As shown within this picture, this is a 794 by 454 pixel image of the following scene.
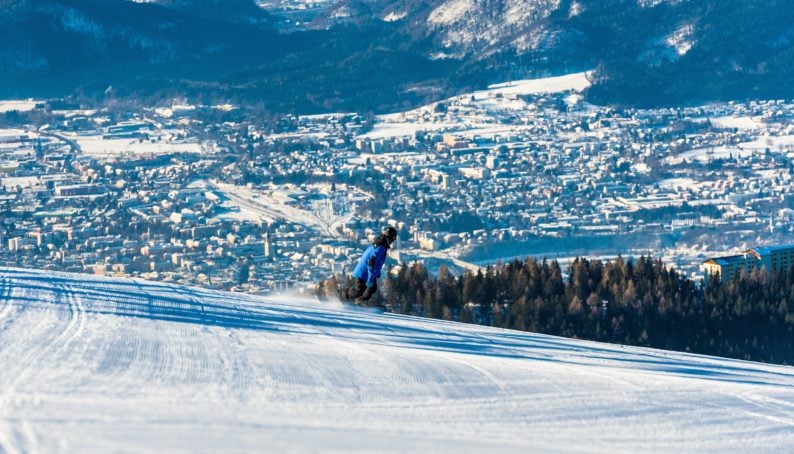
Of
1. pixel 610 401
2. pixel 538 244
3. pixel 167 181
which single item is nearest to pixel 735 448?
pixel 610 401

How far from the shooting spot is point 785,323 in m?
20.4

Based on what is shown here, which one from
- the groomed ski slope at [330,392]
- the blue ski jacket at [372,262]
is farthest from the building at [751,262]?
the groomed ski slope at [330,392]

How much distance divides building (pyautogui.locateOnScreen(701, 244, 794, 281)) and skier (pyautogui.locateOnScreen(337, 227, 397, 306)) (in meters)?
13.4

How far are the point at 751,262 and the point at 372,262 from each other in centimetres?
1623

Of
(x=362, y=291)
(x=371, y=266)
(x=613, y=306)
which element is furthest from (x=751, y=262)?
(x=371, y=266)

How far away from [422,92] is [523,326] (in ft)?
153

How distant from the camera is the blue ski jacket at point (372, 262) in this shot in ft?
38.0

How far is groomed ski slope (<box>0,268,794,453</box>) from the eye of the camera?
7.20 metres

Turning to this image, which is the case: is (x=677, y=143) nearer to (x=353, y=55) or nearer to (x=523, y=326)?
(x=353, y=55)

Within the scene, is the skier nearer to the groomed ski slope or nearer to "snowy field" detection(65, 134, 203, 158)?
the groomed ski slope

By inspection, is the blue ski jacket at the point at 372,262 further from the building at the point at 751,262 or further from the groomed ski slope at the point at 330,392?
the building at the point at 751,262

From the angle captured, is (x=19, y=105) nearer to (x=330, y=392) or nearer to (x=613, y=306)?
(x=613, y=306)

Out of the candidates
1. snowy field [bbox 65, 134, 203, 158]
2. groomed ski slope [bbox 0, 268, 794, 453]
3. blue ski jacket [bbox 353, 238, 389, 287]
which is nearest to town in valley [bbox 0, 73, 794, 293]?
snowy field [bbox 65, 134, 203, 158]

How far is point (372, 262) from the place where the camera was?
1188 centimetres
